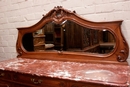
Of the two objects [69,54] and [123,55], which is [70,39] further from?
[123,55]

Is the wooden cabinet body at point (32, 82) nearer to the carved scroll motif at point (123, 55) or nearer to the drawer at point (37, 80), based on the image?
the drawer at point (37, 80)

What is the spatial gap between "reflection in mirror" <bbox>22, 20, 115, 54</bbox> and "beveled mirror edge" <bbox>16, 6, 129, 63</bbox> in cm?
4

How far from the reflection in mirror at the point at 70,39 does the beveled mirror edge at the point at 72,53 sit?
0.04 metres

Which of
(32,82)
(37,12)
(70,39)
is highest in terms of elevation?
(37,12)

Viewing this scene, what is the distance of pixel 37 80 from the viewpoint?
116 centimetres

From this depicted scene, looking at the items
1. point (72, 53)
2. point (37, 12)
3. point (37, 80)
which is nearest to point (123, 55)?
point (72, 53)

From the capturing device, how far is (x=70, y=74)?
3.45ft

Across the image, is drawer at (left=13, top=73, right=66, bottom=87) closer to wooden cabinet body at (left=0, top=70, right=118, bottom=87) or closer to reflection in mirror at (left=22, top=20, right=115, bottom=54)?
wooden cabinet body at (left=0, top=70, right=118, bottom=87)

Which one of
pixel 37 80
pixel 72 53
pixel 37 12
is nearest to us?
pixel 37 80

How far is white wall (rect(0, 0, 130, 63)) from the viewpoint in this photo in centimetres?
130

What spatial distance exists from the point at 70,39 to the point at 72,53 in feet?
0.49

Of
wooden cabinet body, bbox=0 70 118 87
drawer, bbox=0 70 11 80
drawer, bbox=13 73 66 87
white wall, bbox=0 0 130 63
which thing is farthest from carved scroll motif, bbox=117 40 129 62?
drawer, bbox=0 70 11 80

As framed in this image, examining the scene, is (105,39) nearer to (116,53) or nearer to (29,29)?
(116,53)

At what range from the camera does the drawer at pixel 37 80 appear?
3.51ft
